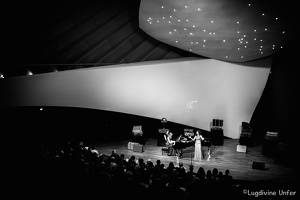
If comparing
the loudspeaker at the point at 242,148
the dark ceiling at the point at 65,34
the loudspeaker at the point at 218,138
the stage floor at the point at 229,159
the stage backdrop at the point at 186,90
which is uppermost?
the dark ceiling at the point at 65,34

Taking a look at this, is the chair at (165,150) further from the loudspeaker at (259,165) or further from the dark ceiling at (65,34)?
the dark ceiling at (65,34)

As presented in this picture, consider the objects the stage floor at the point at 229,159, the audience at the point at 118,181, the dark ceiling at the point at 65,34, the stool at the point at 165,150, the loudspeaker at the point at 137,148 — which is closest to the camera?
the audience at the point at 118,181

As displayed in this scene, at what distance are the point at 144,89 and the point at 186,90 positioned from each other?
1971mm

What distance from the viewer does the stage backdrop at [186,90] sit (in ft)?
37.7

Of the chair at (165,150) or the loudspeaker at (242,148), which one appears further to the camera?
the loudspeaker at (242,148)

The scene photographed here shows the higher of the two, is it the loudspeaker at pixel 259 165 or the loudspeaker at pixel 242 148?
the loudspeaker at pixel 242 148

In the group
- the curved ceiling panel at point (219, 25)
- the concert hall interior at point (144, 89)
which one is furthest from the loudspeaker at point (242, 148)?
the curved ceiling panel at point (219, 25)

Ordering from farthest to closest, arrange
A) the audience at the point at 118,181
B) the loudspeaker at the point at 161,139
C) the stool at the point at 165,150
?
the loudspeaker at the point at 161,139 → the stool at the point at 165,150 → the audience at the point at 118,181

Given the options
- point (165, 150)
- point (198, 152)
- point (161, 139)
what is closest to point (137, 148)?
point (165, 150)

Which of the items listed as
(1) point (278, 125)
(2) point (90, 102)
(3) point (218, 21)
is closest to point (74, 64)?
(2) point (90, 102)

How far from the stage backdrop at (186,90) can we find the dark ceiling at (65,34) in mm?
977

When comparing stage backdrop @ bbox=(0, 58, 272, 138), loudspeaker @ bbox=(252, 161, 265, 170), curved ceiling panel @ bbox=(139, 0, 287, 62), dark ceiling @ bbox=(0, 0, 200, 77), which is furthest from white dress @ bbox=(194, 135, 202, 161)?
dark ceiling @ bbox=(0, 0, 200, 77)

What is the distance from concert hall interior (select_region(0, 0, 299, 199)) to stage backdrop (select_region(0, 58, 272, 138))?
5 centimetres

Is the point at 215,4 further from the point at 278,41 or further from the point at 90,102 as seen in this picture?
the point at 90,102
